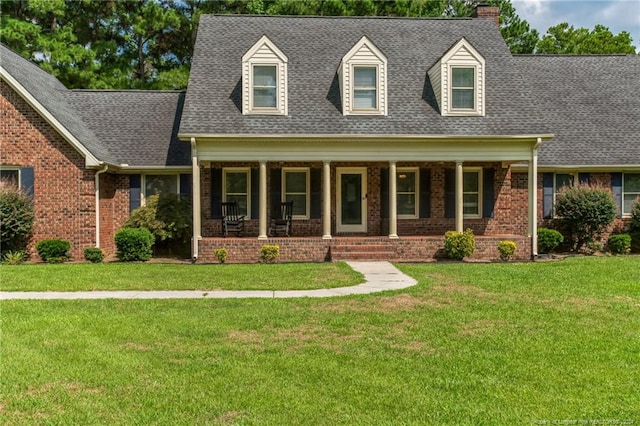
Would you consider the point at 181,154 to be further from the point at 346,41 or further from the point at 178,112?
the point at 346,41

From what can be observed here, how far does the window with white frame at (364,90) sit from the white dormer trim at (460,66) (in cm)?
208

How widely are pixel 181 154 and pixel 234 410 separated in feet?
46.6

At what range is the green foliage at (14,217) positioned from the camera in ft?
47.0

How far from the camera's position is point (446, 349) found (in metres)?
6.06

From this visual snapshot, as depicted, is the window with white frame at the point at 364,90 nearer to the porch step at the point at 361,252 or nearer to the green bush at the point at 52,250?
the porch step at the point at 361,252

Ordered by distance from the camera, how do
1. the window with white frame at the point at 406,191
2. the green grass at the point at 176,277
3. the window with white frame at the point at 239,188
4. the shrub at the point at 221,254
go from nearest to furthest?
the green grass at the point at 176,277 < the shrub at the point at 221,254 < the window with white frame at the point at 239,188 < the window with white frame at the point at 406,191

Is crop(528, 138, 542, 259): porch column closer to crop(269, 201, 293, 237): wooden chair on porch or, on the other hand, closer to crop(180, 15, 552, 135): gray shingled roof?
crop(180, 15, 552, 135): gray shingled roof

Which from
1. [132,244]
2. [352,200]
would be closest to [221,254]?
[132,244]

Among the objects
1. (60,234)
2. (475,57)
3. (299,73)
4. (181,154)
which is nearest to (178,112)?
(181,154)

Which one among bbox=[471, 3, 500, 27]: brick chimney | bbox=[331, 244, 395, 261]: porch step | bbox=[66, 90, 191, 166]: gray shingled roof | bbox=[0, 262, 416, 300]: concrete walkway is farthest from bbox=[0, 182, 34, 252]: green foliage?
bbox=[471, 3, 500, 27]: brick chimney

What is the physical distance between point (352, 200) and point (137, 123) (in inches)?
320

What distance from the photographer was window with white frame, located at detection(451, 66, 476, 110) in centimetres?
1639

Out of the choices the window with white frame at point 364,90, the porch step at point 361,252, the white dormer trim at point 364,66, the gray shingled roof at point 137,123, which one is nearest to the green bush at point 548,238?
the porch step at point 361,252

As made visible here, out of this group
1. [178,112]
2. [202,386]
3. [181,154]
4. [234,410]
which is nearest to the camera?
[234,410]
